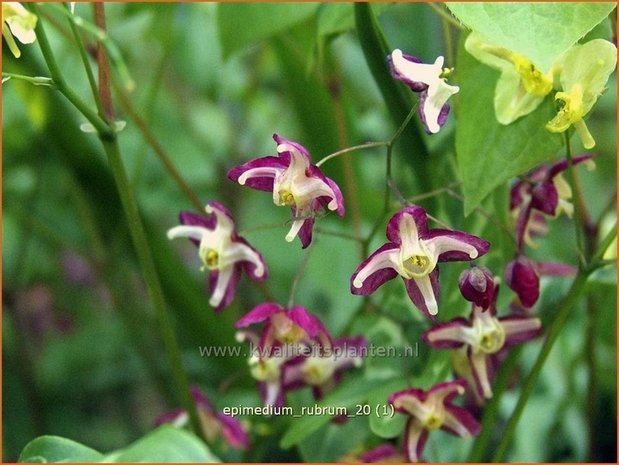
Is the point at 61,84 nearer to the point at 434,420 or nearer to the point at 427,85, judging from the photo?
the point at 427,85

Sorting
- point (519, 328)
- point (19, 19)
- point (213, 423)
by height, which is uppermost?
point (19, 19)

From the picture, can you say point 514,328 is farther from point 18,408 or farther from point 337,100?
point 18,408

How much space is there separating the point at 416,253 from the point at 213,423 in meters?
0.30

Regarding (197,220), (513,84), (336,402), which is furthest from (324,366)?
(513,84)

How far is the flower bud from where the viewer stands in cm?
49

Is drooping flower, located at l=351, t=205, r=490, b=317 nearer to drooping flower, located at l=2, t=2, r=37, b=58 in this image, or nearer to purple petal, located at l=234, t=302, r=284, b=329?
purple petal, located at l=234, t=302, r=284, b=329

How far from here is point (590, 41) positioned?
512 mm

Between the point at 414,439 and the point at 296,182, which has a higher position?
the point at 296,182

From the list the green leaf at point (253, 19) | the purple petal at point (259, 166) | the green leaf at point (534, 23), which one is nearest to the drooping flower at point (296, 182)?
the purple petal at point (259, 166)

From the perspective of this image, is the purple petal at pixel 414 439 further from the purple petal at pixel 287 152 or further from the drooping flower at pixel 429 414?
the purple petal at pixel 287 152

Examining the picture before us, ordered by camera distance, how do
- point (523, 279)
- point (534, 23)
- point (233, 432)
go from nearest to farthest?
point (534, 23)
point (523, 279)
point (233, 432)

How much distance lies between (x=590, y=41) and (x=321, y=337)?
0.24 metres

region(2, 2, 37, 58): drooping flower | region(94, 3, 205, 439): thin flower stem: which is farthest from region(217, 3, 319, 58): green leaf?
region(2, 2, 37, 58): drooping flower

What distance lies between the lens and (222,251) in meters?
0.58
